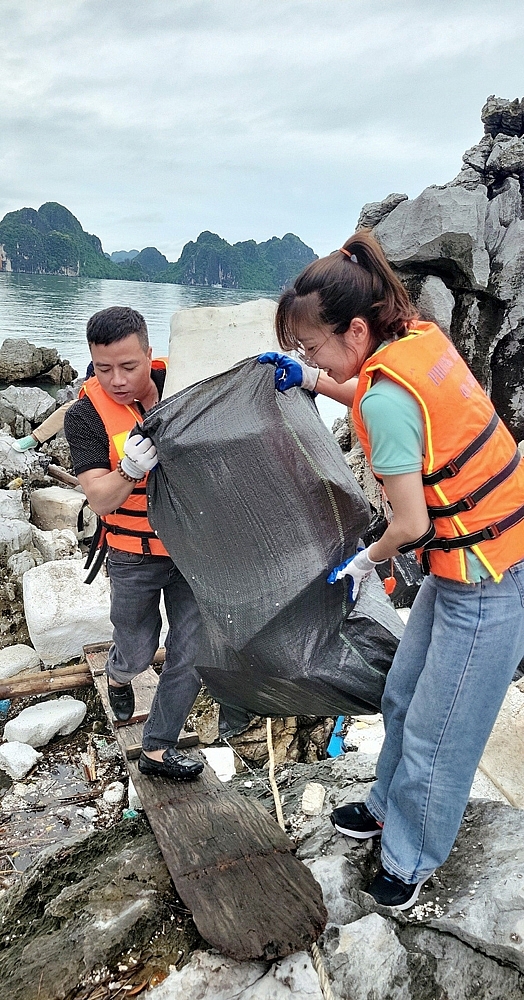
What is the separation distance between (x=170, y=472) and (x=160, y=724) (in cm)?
108

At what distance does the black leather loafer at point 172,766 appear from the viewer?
254cm

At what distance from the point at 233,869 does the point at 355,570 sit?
98 cm

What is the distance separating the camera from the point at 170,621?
258 centimetres

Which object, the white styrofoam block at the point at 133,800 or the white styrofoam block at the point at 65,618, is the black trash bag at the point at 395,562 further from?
the white styrofoam block at the point at 65,618

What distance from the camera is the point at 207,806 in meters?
2.34

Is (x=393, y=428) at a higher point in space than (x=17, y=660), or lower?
higher

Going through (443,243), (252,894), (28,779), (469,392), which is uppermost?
(443,243)

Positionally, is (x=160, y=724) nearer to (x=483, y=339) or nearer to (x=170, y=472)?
(x=170, y=472)

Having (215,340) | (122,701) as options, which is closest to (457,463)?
(215,340)

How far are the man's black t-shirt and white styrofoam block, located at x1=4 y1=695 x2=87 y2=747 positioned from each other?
1947 mm

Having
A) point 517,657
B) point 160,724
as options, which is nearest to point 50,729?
point 160,724

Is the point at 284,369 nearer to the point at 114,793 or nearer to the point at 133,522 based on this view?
the point at 133,522

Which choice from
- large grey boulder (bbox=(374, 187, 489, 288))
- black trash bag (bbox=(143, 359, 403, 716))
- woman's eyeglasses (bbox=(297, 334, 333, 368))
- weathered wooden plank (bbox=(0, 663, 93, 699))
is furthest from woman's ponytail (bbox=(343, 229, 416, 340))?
large grey boulder (bbox=(374, 187, 489, 288))

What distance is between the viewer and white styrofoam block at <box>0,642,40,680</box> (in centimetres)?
415
